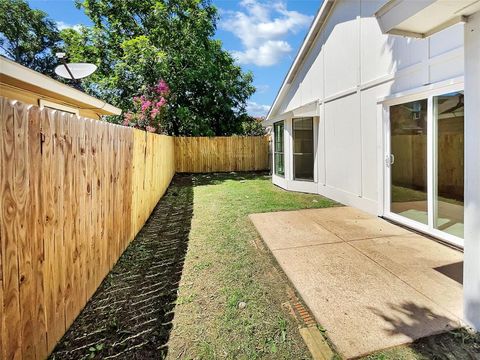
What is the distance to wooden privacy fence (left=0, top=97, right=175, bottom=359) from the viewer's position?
161 centimetres

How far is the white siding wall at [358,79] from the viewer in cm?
439

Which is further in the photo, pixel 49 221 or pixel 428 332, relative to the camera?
pixel 428 332

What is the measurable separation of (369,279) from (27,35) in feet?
100.0

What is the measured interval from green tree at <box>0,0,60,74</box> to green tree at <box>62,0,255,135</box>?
6.99m

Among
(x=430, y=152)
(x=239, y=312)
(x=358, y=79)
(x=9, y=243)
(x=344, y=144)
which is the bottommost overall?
(x=239, y=312)

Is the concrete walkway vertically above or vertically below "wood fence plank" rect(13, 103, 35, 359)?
below

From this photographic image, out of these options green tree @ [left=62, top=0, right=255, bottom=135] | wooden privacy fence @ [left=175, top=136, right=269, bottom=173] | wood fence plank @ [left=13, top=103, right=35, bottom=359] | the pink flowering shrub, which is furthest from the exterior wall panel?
green tree @ [left=62, top=0, right=255, bottom=135]

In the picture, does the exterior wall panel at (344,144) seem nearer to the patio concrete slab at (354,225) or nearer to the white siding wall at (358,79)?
the white siding wall at (358,79)

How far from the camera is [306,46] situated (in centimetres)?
886

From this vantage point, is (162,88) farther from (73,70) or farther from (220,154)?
(73,70)

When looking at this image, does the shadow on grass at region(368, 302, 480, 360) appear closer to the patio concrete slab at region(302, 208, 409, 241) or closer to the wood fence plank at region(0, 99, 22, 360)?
the patio concrete slab at region(302, 208, 409, 241)

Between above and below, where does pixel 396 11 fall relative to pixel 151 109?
A: below

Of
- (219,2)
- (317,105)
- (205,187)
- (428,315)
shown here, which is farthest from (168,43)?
(428,315)

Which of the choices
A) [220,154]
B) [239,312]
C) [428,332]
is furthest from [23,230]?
[220,154]
